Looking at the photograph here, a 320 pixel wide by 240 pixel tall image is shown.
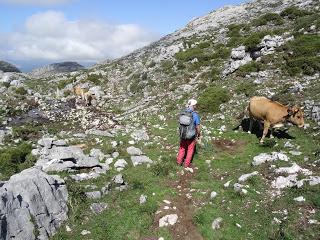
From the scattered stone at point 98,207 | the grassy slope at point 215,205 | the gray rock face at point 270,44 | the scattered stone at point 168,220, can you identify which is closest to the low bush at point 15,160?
the grassy slope at point 215,205

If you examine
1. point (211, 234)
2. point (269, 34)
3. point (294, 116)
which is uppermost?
point (269, 34)

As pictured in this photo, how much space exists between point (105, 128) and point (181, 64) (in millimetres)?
16197

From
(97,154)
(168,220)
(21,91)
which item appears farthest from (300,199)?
(21,91)

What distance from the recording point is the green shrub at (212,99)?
24578mm

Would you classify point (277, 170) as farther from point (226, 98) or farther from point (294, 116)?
point (226, 98)

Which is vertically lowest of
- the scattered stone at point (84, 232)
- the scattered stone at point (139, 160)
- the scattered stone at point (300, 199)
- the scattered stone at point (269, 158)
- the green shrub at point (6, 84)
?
the scattered stone at point (300, 199)

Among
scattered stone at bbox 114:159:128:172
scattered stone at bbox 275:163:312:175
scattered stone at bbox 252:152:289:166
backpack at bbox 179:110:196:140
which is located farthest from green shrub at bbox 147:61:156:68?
scattered stone at bbox 275:163:312:175

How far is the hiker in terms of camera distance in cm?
1561

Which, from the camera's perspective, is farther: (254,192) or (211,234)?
(254,192)

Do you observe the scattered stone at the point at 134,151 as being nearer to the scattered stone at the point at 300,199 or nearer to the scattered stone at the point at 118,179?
the scattered stone at the point at 118,179

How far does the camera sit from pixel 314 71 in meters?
26.1

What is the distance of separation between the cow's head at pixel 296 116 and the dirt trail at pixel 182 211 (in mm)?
6164

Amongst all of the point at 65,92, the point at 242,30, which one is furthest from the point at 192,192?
the point at 242,30

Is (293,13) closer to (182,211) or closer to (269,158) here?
(269,158)
